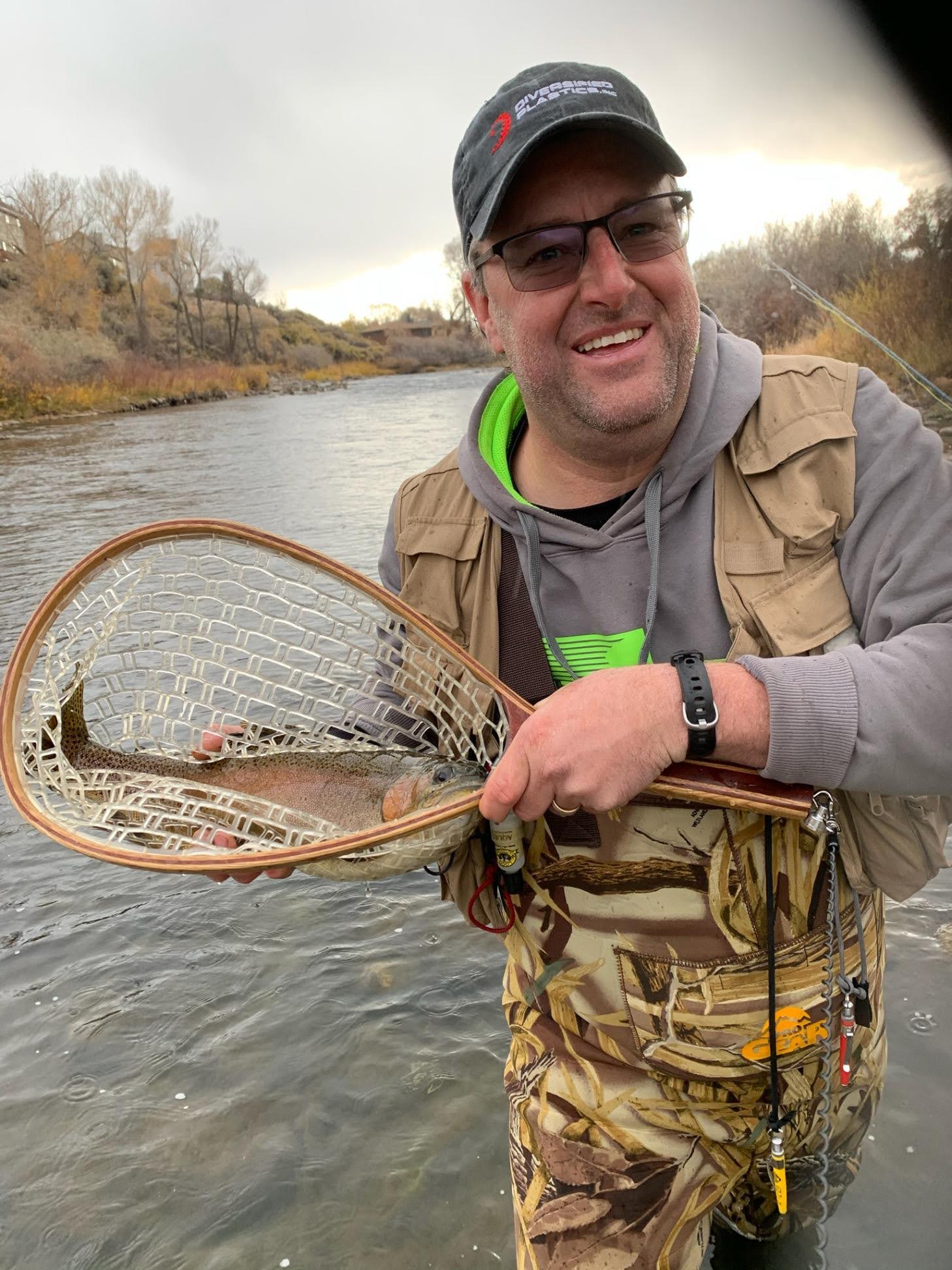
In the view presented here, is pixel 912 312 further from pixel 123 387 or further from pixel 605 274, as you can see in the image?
pixel 123 387

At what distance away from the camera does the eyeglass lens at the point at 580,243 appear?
6.35ft

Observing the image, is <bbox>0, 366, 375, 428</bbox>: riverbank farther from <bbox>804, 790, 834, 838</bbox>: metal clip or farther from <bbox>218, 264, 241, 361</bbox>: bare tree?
<bbox>804, 790, 834, 838</bbox>: metal clip

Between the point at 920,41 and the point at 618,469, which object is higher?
the point at 920,41

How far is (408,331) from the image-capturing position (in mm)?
99625

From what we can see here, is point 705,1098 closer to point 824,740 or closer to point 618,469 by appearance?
point 824,740

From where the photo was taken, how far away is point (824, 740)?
1.59m

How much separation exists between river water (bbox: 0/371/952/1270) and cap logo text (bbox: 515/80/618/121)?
9.53 ft

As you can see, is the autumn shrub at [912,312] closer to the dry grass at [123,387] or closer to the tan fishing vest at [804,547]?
the tan fishing vest at [804,547]

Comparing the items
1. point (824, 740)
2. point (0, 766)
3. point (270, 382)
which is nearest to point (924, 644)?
point (824, 740)

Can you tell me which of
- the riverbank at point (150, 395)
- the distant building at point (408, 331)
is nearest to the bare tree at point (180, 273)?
the riverbank at point (150, 395)

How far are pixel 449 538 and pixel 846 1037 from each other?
1.40 m

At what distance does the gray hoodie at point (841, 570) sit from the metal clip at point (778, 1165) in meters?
0.86

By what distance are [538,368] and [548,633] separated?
593 millimetres

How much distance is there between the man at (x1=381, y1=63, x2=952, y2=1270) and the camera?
6.01 ft
